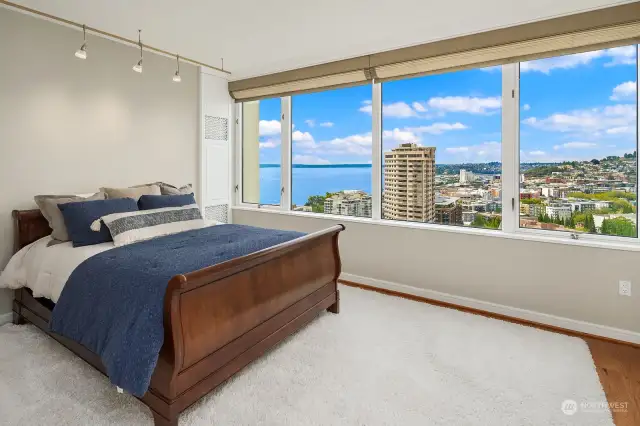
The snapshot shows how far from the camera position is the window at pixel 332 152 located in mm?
4129

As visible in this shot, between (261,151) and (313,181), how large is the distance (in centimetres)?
93

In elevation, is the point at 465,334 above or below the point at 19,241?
below

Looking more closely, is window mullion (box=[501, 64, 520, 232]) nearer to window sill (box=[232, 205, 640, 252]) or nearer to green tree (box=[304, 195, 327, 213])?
window sill (box=[232, 205, 640, 252])

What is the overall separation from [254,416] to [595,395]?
6.34 ft

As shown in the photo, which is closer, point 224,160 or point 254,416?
point 254,416

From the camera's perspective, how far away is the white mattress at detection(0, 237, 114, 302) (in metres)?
2.38

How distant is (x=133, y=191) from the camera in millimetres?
3367

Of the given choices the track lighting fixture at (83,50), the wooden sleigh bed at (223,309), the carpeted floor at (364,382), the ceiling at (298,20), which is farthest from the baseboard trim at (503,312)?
the track lighting fixture at (83,50)

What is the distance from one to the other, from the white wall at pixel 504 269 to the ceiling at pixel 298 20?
5.94 feet

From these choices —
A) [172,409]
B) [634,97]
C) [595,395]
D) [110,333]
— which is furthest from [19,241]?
[634,97]

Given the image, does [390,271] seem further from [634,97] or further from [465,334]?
[634,97]

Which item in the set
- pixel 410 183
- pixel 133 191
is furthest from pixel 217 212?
pixel 410 183

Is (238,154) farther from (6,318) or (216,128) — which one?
(6,318)

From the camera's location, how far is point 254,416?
6.18 feet
